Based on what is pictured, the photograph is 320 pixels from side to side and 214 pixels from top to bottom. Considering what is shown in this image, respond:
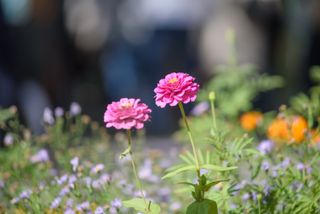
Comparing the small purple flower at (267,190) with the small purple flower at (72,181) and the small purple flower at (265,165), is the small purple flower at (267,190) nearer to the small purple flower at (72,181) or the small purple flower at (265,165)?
the small purple flower at (265,165)

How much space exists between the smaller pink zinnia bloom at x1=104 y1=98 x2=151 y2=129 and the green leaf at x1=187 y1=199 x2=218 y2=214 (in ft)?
0.98

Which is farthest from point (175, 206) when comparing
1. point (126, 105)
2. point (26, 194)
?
point (126, 105)

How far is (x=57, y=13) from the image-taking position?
12461mm

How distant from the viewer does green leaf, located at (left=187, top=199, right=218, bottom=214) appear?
2.79 meters

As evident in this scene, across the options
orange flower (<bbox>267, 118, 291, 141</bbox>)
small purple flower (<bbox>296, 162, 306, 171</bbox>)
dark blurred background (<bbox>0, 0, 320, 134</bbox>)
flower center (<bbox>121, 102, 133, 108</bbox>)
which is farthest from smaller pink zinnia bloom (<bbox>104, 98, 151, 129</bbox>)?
dark blurred background (<bbox>0, 0, 320, 134</bbox>)

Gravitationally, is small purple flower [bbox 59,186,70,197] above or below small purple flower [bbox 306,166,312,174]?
above

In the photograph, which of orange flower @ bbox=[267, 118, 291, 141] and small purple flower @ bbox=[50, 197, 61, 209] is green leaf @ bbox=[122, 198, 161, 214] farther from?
orange flower @ bbox=[267, 118, 291, 141]

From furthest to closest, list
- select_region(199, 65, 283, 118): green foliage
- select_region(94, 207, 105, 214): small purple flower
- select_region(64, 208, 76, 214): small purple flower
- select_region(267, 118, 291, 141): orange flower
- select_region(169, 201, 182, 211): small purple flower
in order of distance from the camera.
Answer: select_region(199, 65, 283, 118): green foliage, select_region(267, 118, 291, 141): orange flower, select_region(169, 201, 182, 211): small purple flower, select_region(64, 208, 76, 214): small purple flower, select_region(94, 207, 105, 214): small purple flower

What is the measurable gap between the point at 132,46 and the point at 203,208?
16.1 metres

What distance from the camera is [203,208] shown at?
2787mm

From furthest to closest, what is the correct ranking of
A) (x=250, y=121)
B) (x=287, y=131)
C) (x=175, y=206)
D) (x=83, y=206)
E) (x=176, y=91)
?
(x=250, y=121) → (x=287, y=131) → (x=175, y=206) → (x=83, y=206) → (x=176, y=91)

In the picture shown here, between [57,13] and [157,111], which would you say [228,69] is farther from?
[157,111]

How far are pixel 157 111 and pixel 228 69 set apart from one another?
958 cm

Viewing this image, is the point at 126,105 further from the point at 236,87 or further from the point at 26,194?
the point at 236,87
